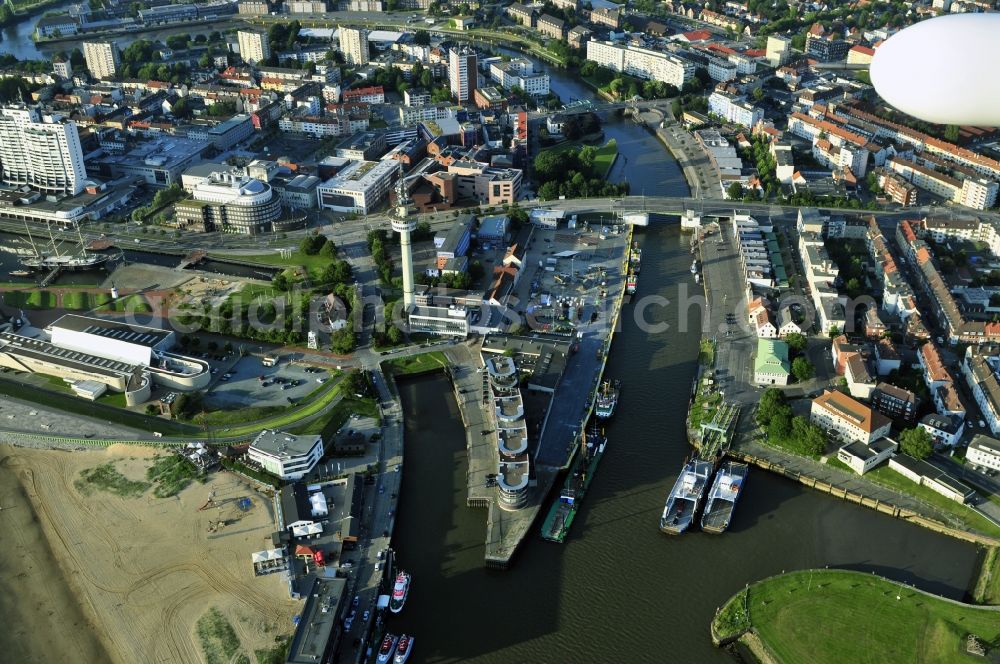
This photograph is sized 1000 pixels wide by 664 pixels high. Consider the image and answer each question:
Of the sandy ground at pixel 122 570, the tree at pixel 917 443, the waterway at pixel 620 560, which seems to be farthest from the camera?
the tree at pixel 917 443

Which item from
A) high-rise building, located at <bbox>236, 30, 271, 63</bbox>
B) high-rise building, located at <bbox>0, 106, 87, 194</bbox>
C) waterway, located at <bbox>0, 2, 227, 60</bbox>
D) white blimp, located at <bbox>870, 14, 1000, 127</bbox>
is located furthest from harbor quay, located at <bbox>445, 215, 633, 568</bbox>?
waterway, located at <bbox>0, 2, 227, 60</bbox>

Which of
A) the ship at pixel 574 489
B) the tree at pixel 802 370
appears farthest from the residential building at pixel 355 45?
the ship at pixel 574 489

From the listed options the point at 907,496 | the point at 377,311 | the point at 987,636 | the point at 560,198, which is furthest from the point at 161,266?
the point at 987,636

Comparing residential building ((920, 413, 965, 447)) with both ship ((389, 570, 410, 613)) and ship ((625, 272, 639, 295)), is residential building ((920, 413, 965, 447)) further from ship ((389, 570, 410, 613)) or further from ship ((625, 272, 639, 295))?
ship ((389, 570, 410, 613))

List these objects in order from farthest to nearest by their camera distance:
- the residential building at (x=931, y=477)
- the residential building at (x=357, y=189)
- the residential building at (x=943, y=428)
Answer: the residential building at (x=357, y=189), the residential building at (x=943, y=428), the residential building at (x=931, y=477)

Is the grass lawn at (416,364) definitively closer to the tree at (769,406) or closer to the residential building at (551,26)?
the tree at (769,406)

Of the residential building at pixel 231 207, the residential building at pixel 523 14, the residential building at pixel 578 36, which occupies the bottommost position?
the residential building at pixel 231 207
